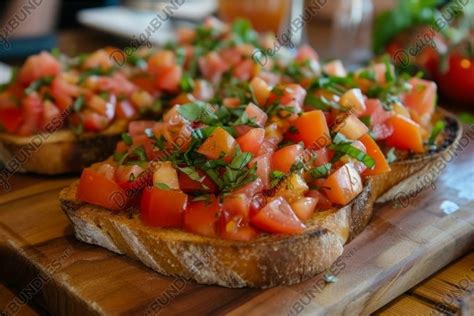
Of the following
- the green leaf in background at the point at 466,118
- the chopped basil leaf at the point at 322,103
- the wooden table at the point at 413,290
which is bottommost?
the green leaf in background at the point at 466,118

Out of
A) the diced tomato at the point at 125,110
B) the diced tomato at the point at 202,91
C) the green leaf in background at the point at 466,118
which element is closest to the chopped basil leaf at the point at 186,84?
the diced tomato at the point at 202,91

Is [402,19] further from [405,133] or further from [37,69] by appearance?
[37,69]

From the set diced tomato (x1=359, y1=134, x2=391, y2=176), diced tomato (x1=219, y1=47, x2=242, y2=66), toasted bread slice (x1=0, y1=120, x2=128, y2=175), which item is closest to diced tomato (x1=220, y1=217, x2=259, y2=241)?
diced tomato (x1=359, y1=134, x2=391, y2=176)

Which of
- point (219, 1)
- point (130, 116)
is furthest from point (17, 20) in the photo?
point (130, 116)

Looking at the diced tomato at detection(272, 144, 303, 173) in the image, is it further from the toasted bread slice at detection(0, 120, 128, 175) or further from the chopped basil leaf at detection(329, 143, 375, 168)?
the toasted bread slice at detection(0, 120, 128, 175)

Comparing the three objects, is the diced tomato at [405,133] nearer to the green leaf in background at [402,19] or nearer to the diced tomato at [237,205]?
the diced tomato at [237,205]

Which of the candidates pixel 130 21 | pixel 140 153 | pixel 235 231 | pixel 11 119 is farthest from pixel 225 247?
pixel 130 21

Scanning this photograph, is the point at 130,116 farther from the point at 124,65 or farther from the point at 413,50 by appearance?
the point at 413,50
